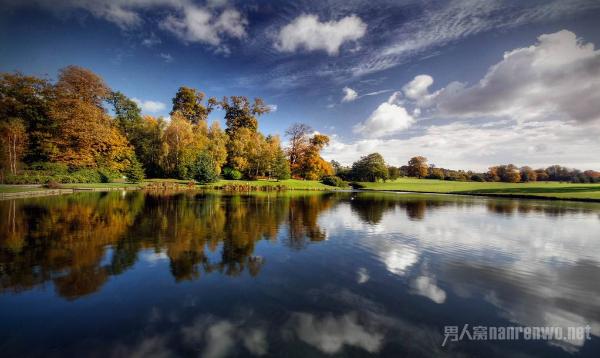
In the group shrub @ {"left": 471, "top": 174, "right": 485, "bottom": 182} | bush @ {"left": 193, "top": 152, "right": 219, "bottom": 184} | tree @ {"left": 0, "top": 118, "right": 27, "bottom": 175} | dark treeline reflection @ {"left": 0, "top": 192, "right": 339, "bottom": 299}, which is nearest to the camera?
dark treeline reflection @ {"left": 0, "top": 192, "right": 339, "bottom": 299}

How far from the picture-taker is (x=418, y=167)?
355 feet

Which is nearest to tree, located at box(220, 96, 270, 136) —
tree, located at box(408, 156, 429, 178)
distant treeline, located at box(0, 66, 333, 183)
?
distant treeline, located at box(0, 66, 333, 183)

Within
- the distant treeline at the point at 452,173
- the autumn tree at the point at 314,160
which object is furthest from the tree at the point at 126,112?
the distant treeline at the point at 452,173

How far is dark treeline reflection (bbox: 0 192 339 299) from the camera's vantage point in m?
7.07

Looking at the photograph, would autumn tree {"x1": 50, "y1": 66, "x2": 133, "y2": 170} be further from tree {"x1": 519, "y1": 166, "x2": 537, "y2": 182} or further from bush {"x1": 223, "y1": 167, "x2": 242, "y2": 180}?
tree {"x1": 519, "y1": 166, "x2": 537, "y2": 182}

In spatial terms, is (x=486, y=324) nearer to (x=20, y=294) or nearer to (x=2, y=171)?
(x=20, y=294)

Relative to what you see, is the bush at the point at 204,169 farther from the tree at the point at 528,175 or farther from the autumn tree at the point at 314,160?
the tree at the point at 528,175

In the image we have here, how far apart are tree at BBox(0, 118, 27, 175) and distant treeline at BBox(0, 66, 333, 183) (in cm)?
10

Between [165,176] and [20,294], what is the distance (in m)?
54.2

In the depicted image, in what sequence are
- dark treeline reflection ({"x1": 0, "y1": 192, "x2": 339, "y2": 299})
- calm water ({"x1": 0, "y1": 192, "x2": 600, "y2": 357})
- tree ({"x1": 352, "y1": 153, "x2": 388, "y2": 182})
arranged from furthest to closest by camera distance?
tree ({"x1": 352, "y1": 153, "x2": 388, "y2": 182}) → dark treeline reflection ({"x1": 0, "y1": 192, "x2": 339, "y2": 299}) → calm water ({"x1": 0, "y1": 192, "x2": 600, "y2": 357})

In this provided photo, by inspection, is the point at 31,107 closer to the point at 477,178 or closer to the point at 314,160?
the point at 314,160

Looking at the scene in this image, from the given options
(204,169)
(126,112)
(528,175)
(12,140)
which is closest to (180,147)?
(204,169)

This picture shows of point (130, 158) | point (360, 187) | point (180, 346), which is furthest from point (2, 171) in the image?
point (360, 187)

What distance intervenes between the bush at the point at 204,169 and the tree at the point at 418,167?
291ft
